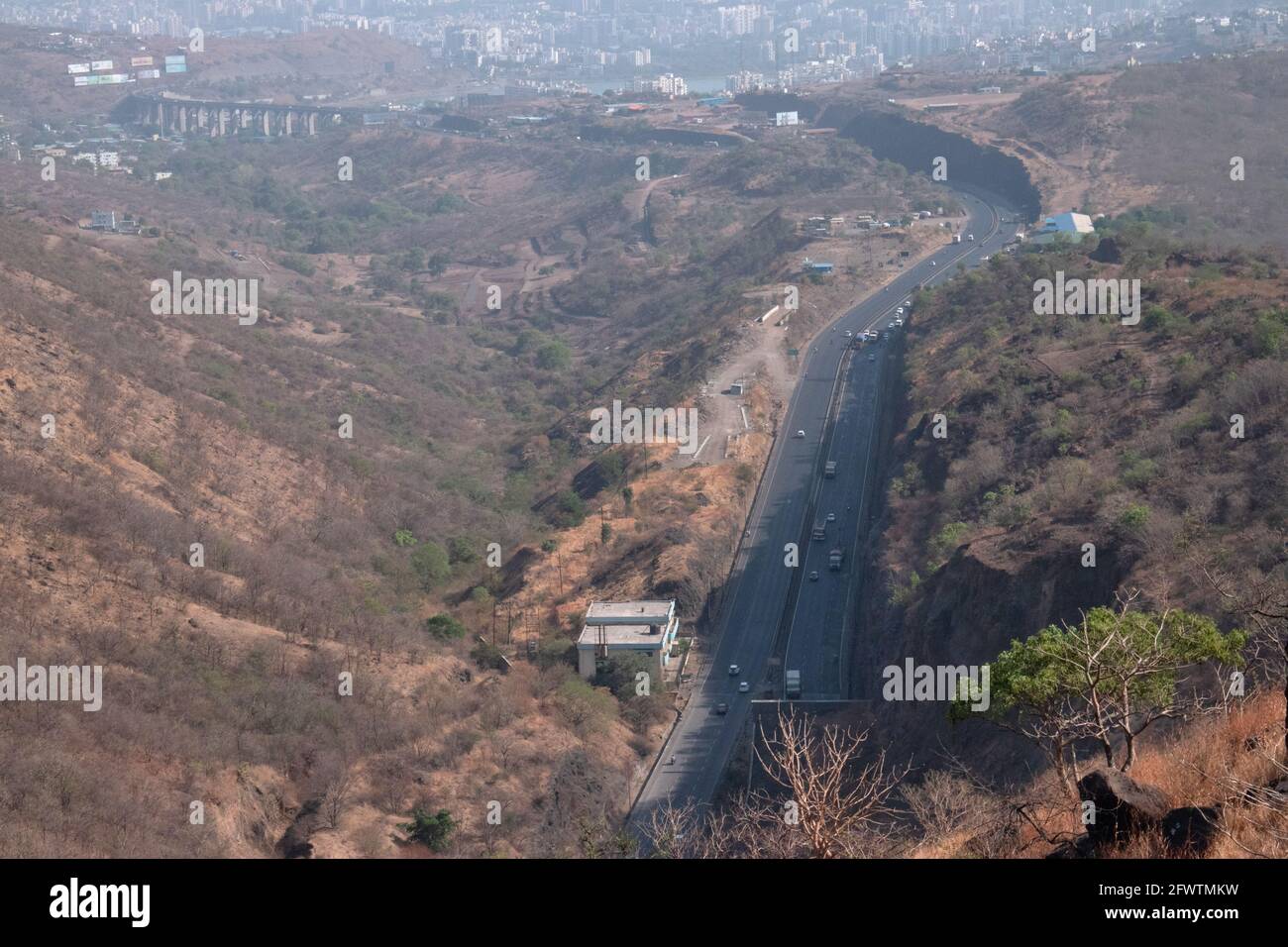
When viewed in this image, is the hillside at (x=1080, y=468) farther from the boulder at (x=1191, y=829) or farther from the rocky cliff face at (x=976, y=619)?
the boulder at (x=1191, y=829)

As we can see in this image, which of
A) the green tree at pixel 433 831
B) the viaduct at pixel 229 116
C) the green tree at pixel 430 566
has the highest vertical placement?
the viaduct at pixel 229 116

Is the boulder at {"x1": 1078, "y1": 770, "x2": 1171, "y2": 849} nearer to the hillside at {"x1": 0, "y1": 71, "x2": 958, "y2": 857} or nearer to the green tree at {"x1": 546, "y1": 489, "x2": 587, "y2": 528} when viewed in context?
the hillside at {"x1": 0, "y1": 71, "x2": 958, "y2": 857}

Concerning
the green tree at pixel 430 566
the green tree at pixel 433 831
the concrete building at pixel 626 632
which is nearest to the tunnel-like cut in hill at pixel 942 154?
the green tree at pixel 430 566

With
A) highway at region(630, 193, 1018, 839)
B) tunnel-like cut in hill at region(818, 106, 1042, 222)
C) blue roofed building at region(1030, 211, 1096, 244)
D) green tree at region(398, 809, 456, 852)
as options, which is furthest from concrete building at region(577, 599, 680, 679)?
tunnel-like cut in hill at region(818, 106, 1042, 222)

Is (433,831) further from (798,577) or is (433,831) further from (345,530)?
(798,577)

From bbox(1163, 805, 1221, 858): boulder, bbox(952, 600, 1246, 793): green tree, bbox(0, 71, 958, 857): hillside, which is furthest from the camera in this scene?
bbox(0, 71, 958, 857): hillside

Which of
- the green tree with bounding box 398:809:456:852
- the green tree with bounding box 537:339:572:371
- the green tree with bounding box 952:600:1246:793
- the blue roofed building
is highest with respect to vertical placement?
the green tree with bounding box 952:600:1246:793
